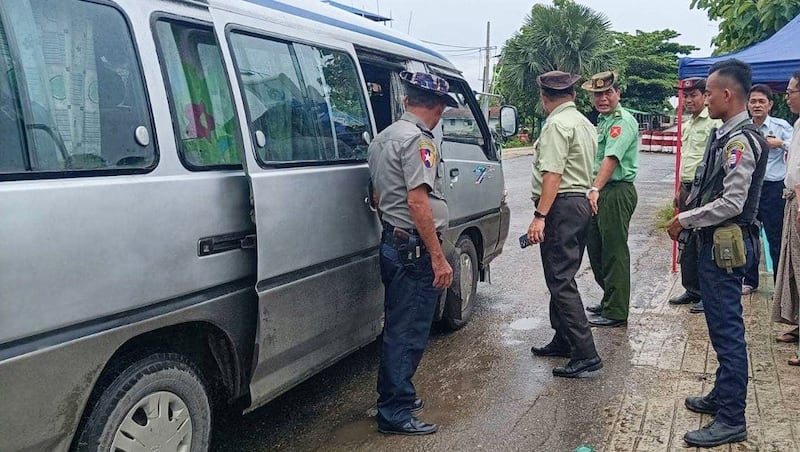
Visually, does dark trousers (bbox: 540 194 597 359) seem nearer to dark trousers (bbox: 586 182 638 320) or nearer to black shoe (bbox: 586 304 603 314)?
dark trousers (bbox: 586 182 638 320)

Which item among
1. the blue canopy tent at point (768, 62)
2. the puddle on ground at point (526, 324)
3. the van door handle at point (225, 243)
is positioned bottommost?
the puddle on ground at point (526, 324)

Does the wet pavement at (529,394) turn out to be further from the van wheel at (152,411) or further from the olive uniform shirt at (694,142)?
the olive uniform shirt at (694,142)

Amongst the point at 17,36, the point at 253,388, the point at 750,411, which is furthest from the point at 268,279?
the point at 750,411

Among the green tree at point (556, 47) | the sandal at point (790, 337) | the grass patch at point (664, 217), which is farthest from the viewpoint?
the green tree at point (556, 47)

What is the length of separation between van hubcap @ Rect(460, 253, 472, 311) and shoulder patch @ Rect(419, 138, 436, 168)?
1.83 m

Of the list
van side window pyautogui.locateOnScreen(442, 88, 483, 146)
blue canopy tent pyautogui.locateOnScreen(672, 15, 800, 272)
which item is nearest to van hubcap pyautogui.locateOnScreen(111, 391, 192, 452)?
van side window pyautogui.locateOnScreen(442, 88, 483, 146)

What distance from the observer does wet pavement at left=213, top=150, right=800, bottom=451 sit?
11.1 feet

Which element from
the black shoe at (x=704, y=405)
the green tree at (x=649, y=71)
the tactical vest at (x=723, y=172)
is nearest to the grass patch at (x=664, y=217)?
the black shoe at (x=704, y=405)

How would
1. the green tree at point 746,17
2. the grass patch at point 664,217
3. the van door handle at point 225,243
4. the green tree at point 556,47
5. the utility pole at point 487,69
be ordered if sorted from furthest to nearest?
the utility pole at point 487,69 < the green tree at point 556,47 < the grass patch at point 664,217 < the green tree at point 746,17 < the van door handle at point 225,243

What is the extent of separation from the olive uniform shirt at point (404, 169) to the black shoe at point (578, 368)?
136 cm

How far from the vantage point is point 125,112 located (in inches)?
94.7

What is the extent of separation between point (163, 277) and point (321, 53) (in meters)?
1.58

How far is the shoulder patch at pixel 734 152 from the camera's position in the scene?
3.16 m

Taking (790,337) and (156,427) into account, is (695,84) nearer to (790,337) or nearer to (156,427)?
(790,337)
